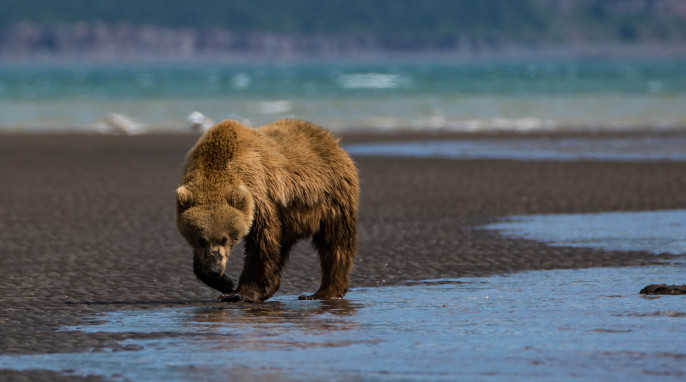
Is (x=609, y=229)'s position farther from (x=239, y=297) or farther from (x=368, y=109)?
(x=368, y=109)

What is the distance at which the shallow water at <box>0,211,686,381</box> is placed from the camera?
19.9ft

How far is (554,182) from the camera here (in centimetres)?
1759

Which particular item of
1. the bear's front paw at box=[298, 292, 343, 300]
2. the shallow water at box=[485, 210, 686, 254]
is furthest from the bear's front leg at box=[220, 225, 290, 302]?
the shallow water at box=[485, 210, 686, 254]

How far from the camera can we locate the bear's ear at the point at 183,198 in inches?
310

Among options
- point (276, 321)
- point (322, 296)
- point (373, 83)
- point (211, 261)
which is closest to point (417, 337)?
point (276, 321)

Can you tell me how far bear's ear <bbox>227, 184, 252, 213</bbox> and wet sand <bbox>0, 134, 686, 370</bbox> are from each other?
106 centimetres

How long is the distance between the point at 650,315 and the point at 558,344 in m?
1.06

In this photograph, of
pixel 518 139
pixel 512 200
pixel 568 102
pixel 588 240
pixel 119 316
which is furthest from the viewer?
pixel 568 102

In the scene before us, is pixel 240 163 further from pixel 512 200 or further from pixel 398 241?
pixel 512 200

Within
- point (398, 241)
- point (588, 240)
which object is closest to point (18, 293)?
point (398, 241)

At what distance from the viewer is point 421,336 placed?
22.9 feet

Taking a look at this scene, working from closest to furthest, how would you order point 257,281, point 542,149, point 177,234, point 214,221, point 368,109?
1. point 214,221
2. point 257,281
3. point 177,234
4. point 542,149
5. point 368,109

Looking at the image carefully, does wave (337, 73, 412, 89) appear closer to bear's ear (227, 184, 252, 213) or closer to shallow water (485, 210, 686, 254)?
shallow water (485, 210, 686, 254)

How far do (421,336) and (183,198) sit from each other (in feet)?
6.10
